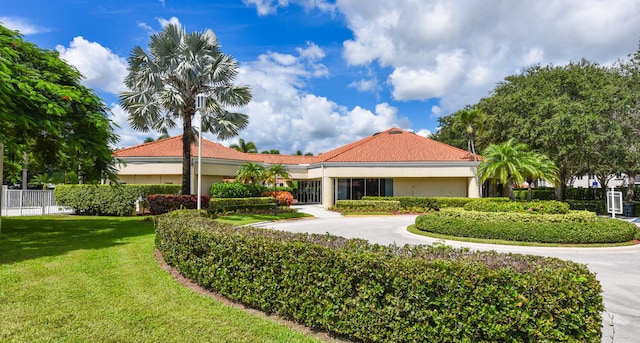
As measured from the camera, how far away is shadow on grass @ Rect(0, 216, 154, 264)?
9219 millimetres

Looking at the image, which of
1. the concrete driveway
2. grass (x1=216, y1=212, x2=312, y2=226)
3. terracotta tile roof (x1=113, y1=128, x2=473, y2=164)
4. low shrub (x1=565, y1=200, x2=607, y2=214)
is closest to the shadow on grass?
grass (x1=216, y1=212, x2=312, y2=226)

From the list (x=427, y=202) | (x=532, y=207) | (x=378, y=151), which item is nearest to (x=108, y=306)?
(x=532, y=207)

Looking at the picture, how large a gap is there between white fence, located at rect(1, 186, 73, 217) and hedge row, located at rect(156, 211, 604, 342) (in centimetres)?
2183

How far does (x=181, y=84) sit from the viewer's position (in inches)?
742

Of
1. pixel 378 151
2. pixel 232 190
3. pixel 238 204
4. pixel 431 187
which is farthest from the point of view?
pixel 378 151

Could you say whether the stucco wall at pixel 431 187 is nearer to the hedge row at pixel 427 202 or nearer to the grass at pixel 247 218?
the hedge row at pixel 427 202

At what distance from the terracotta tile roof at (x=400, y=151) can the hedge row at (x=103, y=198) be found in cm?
1478

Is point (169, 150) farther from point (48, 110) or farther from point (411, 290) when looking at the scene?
point (411, 290)

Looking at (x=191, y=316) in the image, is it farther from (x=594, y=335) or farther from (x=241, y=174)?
(x=241, y=174)

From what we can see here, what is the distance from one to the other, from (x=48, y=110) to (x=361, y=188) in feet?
74.5

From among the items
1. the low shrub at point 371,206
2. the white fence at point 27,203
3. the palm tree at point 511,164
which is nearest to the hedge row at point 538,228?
the palm tree at point 511,164

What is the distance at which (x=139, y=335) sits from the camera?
4.48 metres

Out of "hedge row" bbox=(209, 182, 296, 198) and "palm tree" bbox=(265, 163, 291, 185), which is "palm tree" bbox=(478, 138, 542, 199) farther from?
"hedge row" bbox=(209, 182, 296, 198)

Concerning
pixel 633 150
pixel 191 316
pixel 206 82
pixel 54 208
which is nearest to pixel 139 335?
pixel 191 316
